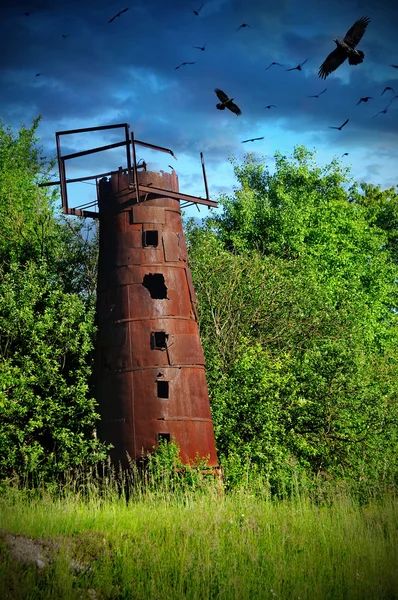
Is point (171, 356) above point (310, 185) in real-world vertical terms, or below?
below

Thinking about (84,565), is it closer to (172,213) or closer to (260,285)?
(172,213)

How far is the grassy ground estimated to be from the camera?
33.0ft

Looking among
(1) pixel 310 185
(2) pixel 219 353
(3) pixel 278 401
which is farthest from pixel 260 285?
(1) pixel 310 185

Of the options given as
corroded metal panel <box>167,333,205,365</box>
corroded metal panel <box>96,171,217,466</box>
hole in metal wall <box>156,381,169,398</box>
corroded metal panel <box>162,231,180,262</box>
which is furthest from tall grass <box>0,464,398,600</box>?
corroded metal panel <box>162,231,180,262</box>

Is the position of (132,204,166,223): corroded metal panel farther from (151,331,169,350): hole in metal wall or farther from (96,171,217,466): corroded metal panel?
(151,331,169,350): hole in metal wall

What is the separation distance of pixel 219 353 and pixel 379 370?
17.4 ft

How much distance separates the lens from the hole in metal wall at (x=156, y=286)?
2077 centimetres

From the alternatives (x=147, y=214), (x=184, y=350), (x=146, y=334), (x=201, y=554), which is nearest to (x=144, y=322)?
(x=146, y=334)

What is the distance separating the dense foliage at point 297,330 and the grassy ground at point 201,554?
494cm

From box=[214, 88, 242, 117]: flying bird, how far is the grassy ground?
951 cm

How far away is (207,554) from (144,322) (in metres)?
9.37

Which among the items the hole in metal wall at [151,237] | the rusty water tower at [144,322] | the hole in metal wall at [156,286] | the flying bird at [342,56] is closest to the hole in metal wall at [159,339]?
the rusty water tower at [144,322]

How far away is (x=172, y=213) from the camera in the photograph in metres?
21.2

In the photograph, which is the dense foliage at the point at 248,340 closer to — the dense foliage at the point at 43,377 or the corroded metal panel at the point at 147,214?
the dense foliage at the point at 43,377
